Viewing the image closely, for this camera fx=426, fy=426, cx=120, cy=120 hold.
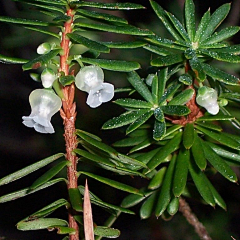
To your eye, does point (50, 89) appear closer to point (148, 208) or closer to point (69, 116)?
point (69, 116)

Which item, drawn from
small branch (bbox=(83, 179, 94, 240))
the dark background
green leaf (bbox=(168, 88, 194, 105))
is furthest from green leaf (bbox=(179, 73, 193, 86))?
the dark background

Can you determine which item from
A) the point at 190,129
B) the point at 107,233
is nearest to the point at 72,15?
the point at 190,129

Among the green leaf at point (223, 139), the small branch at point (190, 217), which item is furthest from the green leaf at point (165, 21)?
the small branch at point (190, 217)

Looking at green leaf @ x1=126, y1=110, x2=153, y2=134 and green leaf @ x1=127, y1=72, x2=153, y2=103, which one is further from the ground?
green leaf @ x1=127, y1=72, x2=153, y2=103

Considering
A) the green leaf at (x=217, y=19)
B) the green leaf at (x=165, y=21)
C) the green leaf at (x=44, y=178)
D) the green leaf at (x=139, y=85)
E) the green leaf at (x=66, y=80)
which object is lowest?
the green leaf at (x=44, y=178)

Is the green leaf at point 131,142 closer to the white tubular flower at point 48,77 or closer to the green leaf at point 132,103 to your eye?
the green leaf at point 132,103

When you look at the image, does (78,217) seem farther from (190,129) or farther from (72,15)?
(72,15)

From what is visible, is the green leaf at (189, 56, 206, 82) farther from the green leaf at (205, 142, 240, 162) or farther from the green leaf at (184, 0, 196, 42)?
the green leaf at (205, 142, 240, 162)
